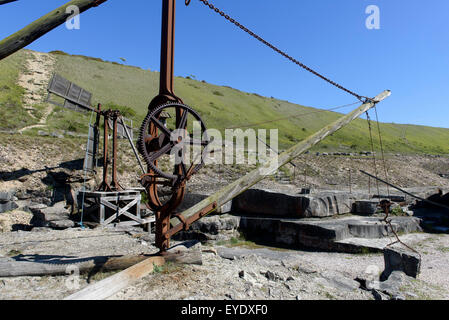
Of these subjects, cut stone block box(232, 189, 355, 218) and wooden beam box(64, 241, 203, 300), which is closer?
wooden beam box(64, 241, 203, 300)

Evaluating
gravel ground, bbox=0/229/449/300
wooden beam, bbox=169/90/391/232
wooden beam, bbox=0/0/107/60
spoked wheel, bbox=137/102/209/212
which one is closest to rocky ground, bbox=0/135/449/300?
gravel ground, bbox=0/229/449/300

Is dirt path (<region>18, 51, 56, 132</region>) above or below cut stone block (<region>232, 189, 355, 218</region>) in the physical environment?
above

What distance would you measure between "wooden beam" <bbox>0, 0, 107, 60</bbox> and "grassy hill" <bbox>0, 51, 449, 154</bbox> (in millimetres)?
15134

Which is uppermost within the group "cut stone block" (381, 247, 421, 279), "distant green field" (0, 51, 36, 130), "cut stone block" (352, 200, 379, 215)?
"distant green field" (0, 51, 36, 130)

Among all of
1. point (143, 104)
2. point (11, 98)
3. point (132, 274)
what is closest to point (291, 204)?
point (132, 274)

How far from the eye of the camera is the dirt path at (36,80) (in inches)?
892

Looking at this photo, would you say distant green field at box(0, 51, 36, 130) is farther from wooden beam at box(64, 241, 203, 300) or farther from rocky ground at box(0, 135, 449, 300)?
wooden beam at box(64, 241, 203, 300)

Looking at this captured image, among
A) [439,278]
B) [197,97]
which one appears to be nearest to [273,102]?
[197,97]

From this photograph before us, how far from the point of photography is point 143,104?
3697 cm

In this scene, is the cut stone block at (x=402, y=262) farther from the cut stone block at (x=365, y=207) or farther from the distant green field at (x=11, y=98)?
the distant green field at (x=11, y=98)

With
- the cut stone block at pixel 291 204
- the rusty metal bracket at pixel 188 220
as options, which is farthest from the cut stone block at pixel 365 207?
the rusty metal bracket at pixel 188 220

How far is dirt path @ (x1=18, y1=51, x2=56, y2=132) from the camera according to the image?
74.4ft

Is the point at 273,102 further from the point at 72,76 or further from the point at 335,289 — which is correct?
the point at 335,289

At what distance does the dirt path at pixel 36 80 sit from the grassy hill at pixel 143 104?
66 cm
